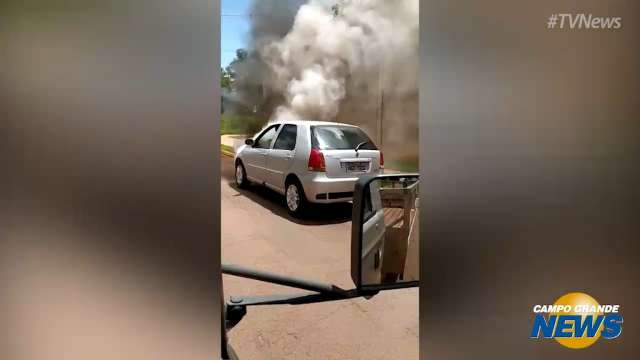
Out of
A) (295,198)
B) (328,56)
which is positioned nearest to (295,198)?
(295,198)

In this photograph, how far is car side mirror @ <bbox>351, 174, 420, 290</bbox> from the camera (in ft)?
5.78

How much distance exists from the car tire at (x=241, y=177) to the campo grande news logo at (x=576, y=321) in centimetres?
127

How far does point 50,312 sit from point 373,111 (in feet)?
4.70

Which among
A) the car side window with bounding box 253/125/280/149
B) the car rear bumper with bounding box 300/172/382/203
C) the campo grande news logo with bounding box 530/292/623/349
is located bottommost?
the campo grande news logo with bounding box 530/292/623/349

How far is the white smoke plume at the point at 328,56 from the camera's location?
1724 millimetres

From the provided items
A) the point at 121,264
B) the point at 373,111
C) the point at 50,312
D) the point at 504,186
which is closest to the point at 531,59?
the point at 504,186

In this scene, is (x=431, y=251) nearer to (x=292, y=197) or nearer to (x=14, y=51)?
(x=292, y=197)

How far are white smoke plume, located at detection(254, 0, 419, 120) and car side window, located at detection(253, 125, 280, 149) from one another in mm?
49

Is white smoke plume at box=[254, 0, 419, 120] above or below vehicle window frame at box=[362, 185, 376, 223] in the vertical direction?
above

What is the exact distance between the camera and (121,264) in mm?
1770
